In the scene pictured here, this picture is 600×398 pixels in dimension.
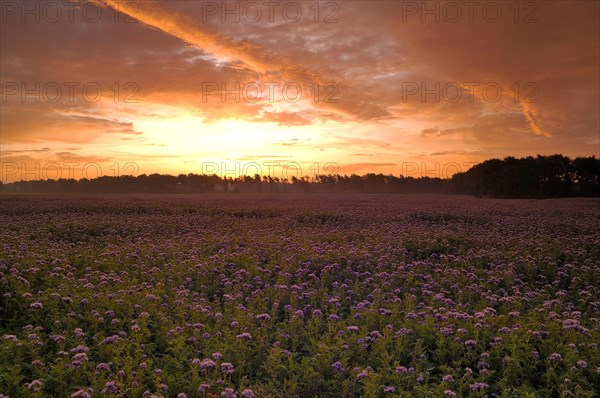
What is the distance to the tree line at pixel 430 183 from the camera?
79.1m

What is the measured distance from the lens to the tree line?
3113 inches

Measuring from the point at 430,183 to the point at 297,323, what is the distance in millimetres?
144486

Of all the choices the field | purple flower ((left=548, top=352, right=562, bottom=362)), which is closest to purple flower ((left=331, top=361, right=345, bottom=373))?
the field

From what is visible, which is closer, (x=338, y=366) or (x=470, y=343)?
(x=338, y=366)

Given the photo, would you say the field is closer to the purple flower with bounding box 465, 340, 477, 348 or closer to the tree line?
the purple flower with bounding box 465, 340, 477, 348

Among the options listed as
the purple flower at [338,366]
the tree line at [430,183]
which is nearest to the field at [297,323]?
the purple flower at [338,366]

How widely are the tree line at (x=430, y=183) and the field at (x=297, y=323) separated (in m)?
73.4

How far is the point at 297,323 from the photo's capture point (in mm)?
6777

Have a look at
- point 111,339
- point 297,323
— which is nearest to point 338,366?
point 297,323

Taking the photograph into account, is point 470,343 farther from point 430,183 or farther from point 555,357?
point 430,183

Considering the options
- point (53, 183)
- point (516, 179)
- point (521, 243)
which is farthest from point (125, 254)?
point (53, 183)

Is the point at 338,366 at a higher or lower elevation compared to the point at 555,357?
lower

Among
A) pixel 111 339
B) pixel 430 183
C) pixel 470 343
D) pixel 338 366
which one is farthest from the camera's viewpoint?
pixel 430 183

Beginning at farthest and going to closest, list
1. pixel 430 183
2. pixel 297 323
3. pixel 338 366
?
pixel 430 183 < pixel 297 323 < pixel 338 366
